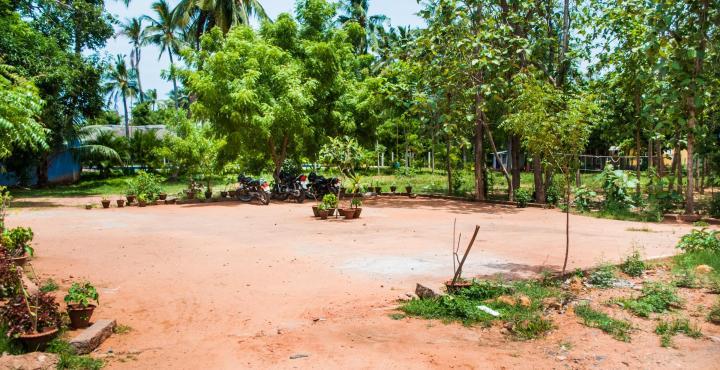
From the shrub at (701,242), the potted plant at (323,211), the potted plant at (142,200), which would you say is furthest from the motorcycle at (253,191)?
the shrub at (701,242)

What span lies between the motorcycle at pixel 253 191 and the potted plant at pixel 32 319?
46.3ft

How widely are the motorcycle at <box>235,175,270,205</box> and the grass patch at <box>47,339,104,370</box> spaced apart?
47.5ft

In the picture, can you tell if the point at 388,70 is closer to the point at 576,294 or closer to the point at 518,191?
the point at 518,191

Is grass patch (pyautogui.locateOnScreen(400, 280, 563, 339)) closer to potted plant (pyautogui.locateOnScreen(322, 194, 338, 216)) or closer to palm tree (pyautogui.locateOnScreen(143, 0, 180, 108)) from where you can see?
potted plant (pyautogui.locateOnScreen(322, 194, 338, 216))

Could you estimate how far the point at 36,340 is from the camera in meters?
5.00

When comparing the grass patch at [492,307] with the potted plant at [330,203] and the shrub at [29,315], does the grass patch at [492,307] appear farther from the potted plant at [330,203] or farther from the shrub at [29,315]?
the potted plant at [330,203]

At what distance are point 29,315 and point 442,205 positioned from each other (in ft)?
50.0

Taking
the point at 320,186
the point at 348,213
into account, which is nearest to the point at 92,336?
the point at 348,213

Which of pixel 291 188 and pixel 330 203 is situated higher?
pixel 291 188

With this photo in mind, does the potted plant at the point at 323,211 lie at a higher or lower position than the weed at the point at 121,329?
higher

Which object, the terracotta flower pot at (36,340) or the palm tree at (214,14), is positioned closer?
the terracotta flower pot at (36,340)

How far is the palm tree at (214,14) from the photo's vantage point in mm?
28219

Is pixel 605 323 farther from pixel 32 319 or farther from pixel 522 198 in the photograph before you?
pixel 522 198

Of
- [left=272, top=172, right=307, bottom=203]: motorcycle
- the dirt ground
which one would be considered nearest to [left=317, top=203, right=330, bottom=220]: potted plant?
the dirt ground
